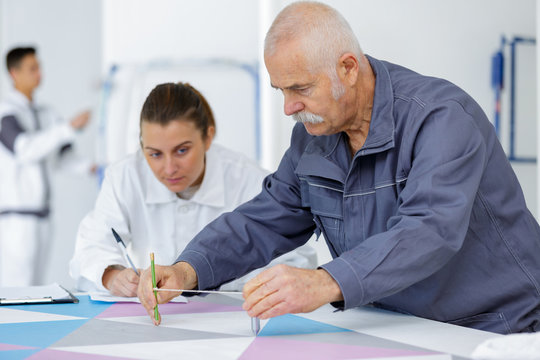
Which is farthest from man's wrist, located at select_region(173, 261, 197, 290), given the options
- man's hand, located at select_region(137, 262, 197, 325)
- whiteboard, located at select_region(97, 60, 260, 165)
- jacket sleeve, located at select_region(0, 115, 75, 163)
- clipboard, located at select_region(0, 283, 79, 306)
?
jacket sleeve, located at select_region(0, 115, 75, 163)

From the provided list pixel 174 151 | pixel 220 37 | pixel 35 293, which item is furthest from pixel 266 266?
pixel 220 37

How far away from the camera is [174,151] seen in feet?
7.70

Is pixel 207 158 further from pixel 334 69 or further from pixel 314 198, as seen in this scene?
pixel 334 69

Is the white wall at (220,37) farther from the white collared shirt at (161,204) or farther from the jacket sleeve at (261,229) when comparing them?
the jacket sleeve at (261,229)

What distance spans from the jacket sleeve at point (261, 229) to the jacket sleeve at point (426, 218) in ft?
1.50

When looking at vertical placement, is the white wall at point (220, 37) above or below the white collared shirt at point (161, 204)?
above

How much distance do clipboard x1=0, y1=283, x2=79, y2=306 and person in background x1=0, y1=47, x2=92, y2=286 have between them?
2618 mm

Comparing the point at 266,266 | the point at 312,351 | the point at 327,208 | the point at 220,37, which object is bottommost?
the point at 266,266

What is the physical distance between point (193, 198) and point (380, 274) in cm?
124

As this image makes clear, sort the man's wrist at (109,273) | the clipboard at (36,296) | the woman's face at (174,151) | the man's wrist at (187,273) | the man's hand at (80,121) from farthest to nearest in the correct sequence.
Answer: the man's hand at (80,121) < the woman's face at (174,151) < the man's wrist at (109,273) < the clipboard at (36,296) < the man's wrist at (187,273)

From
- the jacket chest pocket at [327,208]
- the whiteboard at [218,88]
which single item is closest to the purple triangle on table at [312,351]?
the jacket chest pocket at [327,208]

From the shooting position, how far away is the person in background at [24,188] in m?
4.54

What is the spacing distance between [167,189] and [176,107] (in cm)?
32

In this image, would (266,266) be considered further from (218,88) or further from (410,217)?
(218,88)
